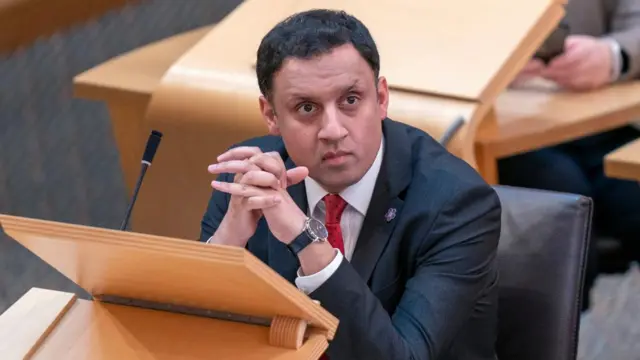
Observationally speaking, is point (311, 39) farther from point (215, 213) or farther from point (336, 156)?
point (215, 213)

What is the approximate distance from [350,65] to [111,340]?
0.51 meters

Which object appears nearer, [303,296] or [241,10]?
[303,296]

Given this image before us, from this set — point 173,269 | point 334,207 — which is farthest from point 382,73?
point 173,269

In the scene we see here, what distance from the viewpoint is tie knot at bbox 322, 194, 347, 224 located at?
→ 5.11 feet

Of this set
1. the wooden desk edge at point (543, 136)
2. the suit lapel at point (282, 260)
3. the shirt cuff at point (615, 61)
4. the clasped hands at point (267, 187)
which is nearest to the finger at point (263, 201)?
the clasped hands at point (267, 187)

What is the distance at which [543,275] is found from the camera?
5.26 feet

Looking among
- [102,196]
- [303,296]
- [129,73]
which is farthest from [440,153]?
[102,196]

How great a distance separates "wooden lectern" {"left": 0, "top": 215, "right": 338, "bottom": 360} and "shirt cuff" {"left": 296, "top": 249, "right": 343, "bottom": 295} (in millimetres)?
170

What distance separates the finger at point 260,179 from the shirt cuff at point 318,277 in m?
0.13

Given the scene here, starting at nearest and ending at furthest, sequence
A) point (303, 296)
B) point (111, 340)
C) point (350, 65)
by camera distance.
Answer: point (303, 296) < point (111, 340) < point (350, 65)

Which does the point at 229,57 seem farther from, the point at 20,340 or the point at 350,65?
the point at 20,340

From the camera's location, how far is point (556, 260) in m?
1.60

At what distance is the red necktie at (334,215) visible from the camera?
154cm

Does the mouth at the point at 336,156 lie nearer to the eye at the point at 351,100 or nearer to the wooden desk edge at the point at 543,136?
the eye at the point at 351,100
